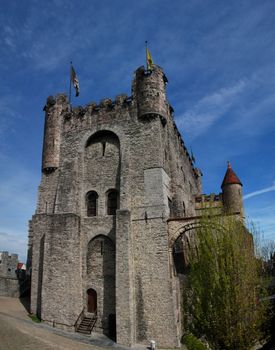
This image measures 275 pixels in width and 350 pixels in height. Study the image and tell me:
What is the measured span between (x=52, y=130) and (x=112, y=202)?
7.11 meters

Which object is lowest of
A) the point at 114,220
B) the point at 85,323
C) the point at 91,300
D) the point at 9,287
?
the point at 85,323

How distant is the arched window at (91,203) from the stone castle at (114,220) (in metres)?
0.07

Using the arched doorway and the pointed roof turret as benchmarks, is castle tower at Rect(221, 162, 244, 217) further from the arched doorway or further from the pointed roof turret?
the arched doorway

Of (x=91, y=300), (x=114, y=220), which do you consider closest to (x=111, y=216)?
(x=114, y=220)

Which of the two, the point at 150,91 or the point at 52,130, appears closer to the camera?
the point at 150,91

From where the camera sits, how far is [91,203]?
20344 millimetres

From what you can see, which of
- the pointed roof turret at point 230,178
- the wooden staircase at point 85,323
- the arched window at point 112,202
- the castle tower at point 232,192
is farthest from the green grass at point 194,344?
the pointed roof turret at point 230,178

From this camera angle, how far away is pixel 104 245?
1858cm


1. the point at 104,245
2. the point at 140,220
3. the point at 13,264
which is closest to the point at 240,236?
the point at 140,220

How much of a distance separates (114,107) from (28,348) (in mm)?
14963

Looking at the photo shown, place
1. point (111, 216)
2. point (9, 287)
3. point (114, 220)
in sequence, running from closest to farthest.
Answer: point (114, 220), point (111, 216), point (9, 287)

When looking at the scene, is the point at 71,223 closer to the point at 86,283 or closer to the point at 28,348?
the point at 86,283

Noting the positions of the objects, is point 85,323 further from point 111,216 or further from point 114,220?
point 111,216

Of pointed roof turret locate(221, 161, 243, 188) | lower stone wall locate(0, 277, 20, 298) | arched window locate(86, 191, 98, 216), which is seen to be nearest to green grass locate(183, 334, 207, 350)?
arched window locate(86, 191, 98, 216)
